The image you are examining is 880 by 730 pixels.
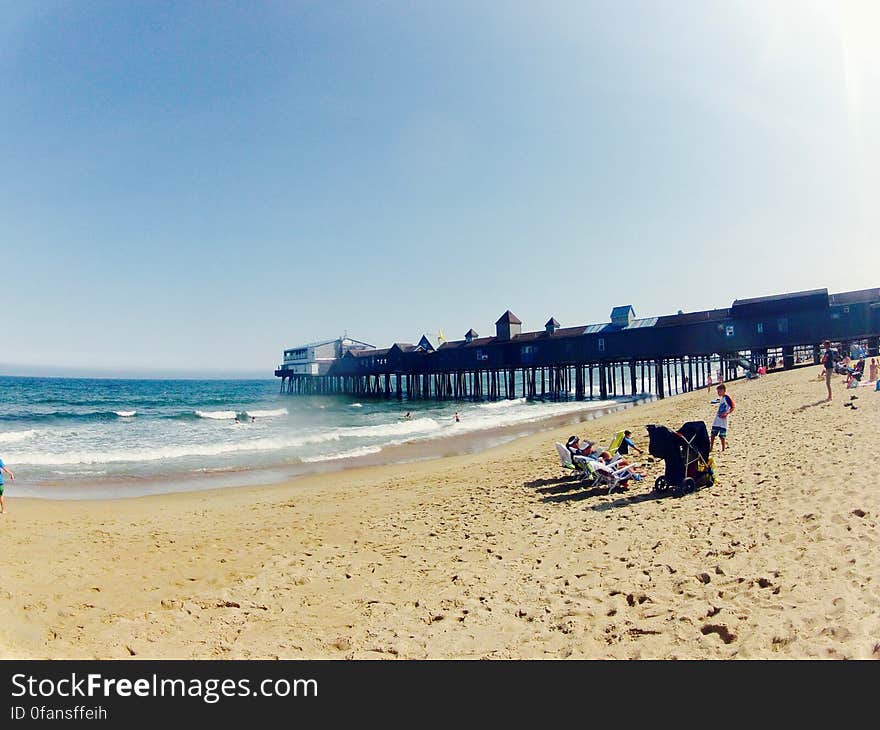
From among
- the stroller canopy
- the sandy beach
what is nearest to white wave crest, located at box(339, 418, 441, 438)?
the sandy beach

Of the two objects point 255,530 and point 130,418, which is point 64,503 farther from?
point 130,418

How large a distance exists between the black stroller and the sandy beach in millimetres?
368

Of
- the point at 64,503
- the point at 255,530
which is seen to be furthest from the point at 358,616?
the point at 64,503

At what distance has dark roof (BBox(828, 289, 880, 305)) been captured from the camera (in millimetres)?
34219

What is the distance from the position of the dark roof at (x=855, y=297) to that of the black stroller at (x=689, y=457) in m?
35.5

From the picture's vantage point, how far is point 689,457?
320 inches

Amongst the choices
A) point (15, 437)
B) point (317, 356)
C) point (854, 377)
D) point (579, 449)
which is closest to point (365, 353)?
point (317, 356)

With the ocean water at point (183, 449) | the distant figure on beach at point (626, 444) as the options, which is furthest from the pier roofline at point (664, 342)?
the distant figure on beach at point (626, 444)

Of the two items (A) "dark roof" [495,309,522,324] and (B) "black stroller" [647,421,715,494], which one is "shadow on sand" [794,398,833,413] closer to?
(B) "black stroller" [647,421,715,494]

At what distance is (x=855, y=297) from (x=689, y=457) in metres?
37.0

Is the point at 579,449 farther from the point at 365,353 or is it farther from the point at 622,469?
the point at 365,353

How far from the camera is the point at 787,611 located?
3.98 m
